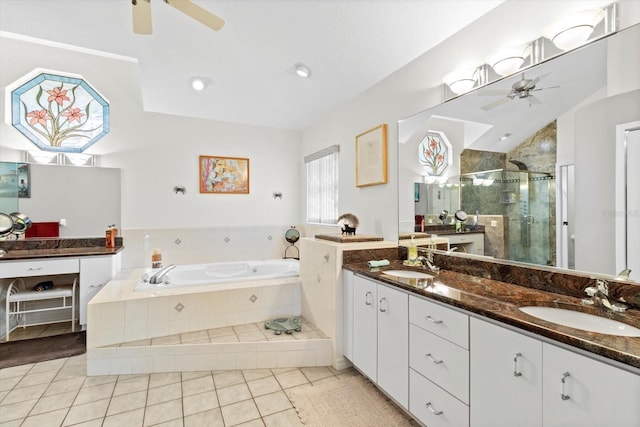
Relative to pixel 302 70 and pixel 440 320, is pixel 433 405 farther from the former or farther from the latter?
pixel 302 70

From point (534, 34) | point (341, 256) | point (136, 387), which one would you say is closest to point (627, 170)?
point (534, 34)

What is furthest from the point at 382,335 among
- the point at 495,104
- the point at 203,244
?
the point at 203,244

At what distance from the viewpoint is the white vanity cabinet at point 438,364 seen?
54.2 inches

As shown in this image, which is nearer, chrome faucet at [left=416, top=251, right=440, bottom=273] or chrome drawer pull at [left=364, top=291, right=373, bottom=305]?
chrome drawer pull at [left=364, top=291, right=373, bottom=305]

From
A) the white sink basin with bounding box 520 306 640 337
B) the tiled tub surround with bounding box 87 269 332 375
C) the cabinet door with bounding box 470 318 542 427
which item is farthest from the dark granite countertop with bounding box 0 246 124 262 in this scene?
the white sink basin with bounding box 520 306 640 337

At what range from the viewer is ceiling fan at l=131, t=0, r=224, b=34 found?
1808mm

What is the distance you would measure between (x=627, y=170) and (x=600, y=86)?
398 millimetres

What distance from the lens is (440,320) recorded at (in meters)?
1.49

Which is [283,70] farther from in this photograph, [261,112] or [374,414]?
[374,414]

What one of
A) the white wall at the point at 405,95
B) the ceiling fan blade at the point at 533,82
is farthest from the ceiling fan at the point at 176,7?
the ceiling fan blade at the point at 533,82

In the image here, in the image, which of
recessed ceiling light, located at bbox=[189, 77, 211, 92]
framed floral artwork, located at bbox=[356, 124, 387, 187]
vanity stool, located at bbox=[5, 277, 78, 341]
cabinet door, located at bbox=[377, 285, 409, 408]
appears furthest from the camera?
recessed ceiling light, located at bbox=[189, 77, 211, 92]

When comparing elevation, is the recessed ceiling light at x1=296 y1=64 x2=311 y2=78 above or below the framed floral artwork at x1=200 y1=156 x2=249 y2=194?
above

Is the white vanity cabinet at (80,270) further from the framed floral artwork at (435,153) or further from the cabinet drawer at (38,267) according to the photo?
the framed floral artwork at (435,153)

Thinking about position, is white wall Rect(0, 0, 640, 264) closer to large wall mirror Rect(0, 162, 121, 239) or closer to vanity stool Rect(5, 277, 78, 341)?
large wall mirror Rect(0, 162, 121, 239)
